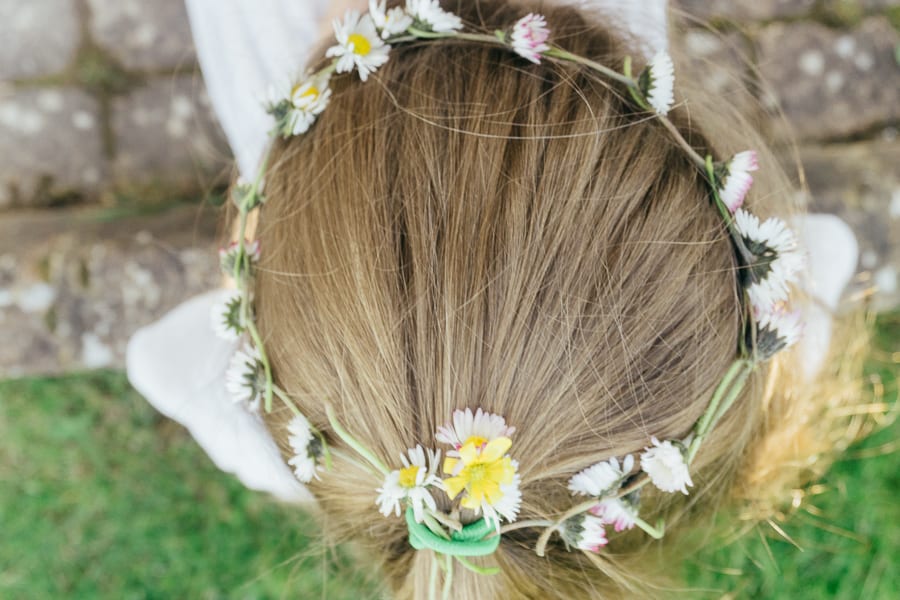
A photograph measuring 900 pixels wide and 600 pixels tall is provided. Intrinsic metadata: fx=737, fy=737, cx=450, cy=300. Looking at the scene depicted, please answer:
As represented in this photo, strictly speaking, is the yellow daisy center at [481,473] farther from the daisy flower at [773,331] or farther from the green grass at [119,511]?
the green grass at [119,511]

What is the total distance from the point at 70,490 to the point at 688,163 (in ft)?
4.41

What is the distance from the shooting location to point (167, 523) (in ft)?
4.85

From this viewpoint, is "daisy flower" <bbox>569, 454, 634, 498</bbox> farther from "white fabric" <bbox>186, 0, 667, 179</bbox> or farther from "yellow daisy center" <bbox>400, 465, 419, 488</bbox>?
"white fabric" <bbox>186, 0, 667, 179</bbox>

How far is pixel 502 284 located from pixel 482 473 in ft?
0.56

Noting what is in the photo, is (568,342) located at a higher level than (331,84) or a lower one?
lower

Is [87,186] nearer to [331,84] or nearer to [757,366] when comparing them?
[331,84]

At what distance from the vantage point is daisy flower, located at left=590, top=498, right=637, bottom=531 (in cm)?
71

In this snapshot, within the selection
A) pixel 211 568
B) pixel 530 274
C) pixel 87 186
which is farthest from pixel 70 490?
pixel 530 274

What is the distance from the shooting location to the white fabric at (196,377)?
1119 millimetres

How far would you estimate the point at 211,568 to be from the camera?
4.78 feet

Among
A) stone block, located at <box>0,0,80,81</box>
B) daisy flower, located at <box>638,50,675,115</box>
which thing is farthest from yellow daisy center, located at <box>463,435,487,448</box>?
stone block, located at <box>0,0,80,81</box>

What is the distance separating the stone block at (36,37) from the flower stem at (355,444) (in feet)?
3.69

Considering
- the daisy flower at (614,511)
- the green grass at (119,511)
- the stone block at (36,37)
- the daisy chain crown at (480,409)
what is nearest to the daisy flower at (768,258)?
the daisy chain crown at (480,409)

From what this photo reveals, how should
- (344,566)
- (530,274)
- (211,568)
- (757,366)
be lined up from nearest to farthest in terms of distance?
(530,274) → (757,366) → (344,566) → (211,568)
